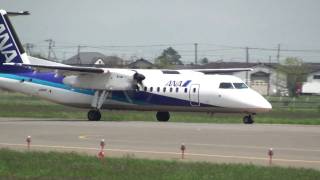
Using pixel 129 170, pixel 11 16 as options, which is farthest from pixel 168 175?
pixel 11 16

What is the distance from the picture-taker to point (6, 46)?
40.8m

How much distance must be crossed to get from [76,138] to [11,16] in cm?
1947

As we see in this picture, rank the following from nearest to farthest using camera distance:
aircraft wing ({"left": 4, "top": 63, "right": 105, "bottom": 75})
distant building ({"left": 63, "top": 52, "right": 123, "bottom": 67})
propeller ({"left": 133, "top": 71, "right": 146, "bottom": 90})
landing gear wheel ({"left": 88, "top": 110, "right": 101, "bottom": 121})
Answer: aircraft wing ({"left": 4, "top": 63, "right": 105, "bottom": 75}), propeller ({"left": 133, "top": 71, "right": 146, "bottom": 90}), landing gear wheel ({"left": 88, "top": 110, "right": 101, "bottom": 121}), distant building ({"left": 63, "top": 52, "right": 123, "bottom": 67})

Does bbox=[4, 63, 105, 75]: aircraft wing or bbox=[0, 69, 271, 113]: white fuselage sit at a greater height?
bbox=[4, 63, 105, 75]: aircraft wing

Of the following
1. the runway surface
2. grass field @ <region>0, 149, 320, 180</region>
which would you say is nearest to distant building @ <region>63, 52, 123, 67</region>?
the runway surface

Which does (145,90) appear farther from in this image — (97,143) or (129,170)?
(129,170)

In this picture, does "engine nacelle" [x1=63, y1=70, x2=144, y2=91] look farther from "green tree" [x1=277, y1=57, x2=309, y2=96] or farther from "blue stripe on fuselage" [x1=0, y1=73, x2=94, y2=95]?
"green tree" [x1=277, y1=57, x2=309, y2=96]

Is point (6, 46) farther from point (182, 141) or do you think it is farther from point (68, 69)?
point (182, 141)

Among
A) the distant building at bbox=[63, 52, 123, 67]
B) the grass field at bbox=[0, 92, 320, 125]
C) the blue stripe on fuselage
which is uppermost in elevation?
the distant building at bbox=[63, 52, 123, 67]

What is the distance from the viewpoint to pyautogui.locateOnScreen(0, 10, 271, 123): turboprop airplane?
36.3 meters

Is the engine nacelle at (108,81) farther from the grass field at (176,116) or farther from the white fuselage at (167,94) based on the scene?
the grass field at (176,116)

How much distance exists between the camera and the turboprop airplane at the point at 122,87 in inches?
1428

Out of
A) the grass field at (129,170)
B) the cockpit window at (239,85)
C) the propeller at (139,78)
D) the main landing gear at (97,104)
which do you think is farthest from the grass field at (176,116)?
the grass field at (129,170)

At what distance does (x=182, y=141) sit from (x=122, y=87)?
50.7 ft
